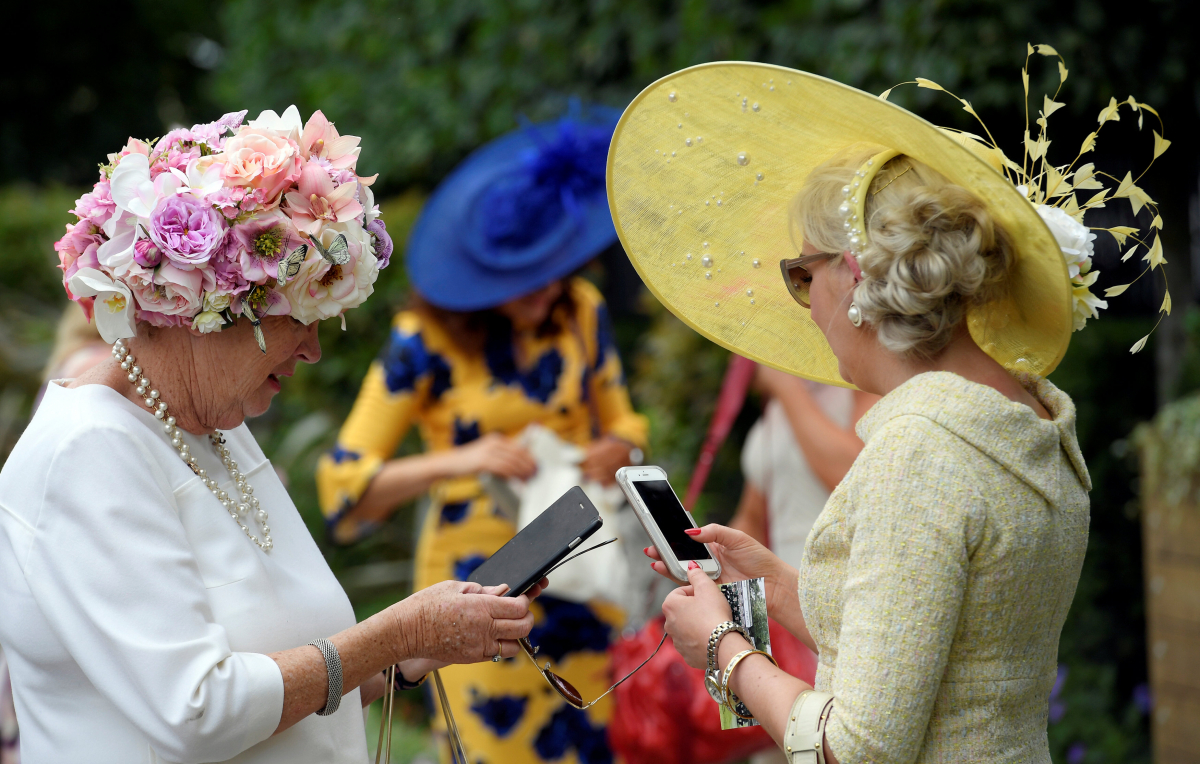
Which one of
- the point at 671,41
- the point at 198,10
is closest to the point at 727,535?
the point at 671,41

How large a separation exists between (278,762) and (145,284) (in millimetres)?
871

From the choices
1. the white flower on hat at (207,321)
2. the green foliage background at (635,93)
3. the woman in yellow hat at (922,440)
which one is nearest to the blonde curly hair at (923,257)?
the woman in yellow hat at (922,440)

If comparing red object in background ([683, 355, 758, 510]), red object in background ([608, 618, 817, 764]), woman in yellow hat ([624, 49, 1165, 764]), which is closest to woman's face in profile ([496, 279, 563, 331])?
red object in background ([683, 355, 758, 510])

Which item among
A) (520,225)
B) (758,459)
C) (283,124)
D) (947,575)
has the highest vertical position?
(283,124)

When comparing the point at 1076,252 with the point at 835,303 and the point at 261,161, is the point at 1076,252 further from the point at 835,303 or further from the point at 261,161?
the point at 261,161

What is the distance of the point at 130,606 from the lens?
1.64 metres

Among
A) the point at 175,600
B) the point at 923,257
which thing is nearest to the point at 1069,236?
the point at 923,257

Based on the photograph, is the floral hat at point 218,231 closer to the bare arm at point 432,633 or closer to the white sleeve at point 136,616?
the white sleeve at point 136,616

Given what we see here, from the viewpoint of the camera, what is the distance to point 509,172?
151 inches

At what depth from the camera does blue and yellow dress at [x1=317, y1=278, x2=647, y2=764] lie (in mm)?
3467

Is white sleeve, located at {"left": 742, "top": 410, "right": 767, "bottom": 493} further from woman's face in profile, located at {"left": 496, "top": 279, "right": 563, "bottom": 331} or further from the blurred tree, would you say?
the blurred tree

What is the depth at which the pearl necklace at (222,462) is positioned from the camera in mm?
1874

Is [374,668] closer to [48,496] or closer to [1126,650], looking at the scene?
[48,496]

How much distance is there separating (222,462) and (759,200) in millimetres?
1175
